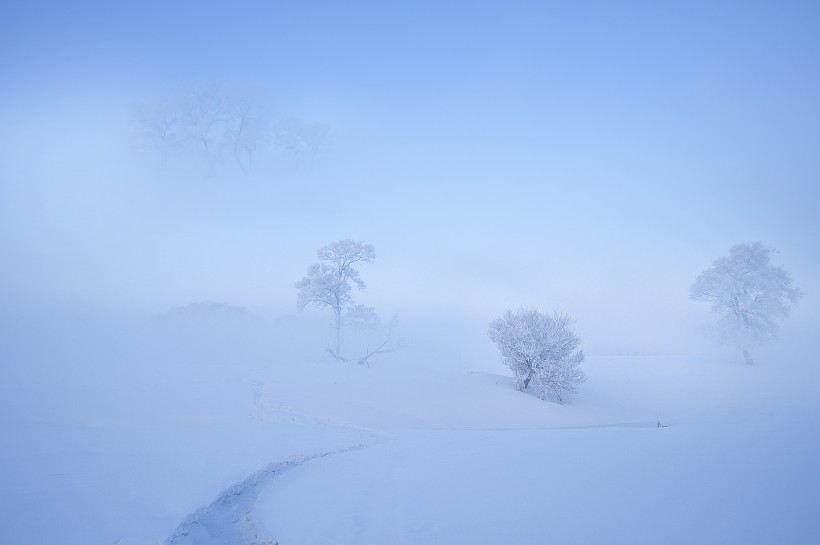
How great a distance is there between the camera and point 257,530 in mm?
5902

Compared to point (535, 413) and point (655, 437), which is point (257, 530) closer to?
point (655, 437)

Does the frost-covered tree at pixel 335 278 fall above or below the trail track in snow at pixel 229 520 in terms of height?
above

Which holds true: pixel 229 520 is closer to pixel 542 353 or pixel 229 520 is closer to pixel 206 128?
pixel 542 353

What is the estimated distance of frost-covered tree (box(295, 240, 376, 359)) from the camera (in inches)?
1113

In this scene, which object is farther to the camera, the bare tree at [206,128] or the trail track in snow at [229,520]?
the bare tree at [206,128]

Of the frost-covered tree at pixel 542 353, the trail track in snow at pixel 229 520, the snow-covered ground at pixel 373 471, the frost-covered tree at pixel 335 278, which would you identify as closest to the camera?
the snow-covered ground at pixel 373 471

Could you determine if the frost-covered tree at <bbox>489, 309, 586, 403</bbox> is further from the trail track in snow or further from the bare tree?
the bare tree

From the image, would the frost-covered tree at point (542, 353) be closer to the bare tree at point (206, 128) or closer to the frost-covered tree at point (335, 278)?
the frost-covered tree at point (335, 278)

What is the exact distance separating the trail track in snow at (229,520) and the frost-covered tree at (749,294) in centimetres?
3540

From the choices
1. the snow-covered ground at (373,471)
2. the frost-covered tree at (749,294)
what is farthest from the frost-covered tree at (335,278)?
the frost-covered tree at (749,294)

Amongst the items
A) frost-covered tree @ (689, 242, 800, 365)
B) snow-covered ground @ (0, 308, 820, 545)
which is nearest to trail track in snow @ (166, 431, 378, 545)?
snow-covered ground @ (0, 308, 820, 545)

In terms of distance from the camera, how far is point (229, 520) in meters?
6.41

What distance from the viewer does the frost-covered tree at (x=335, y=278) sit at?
92.8 ft

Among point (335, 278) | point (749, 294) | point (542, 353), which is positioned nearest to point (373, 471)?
point (542, 353)
